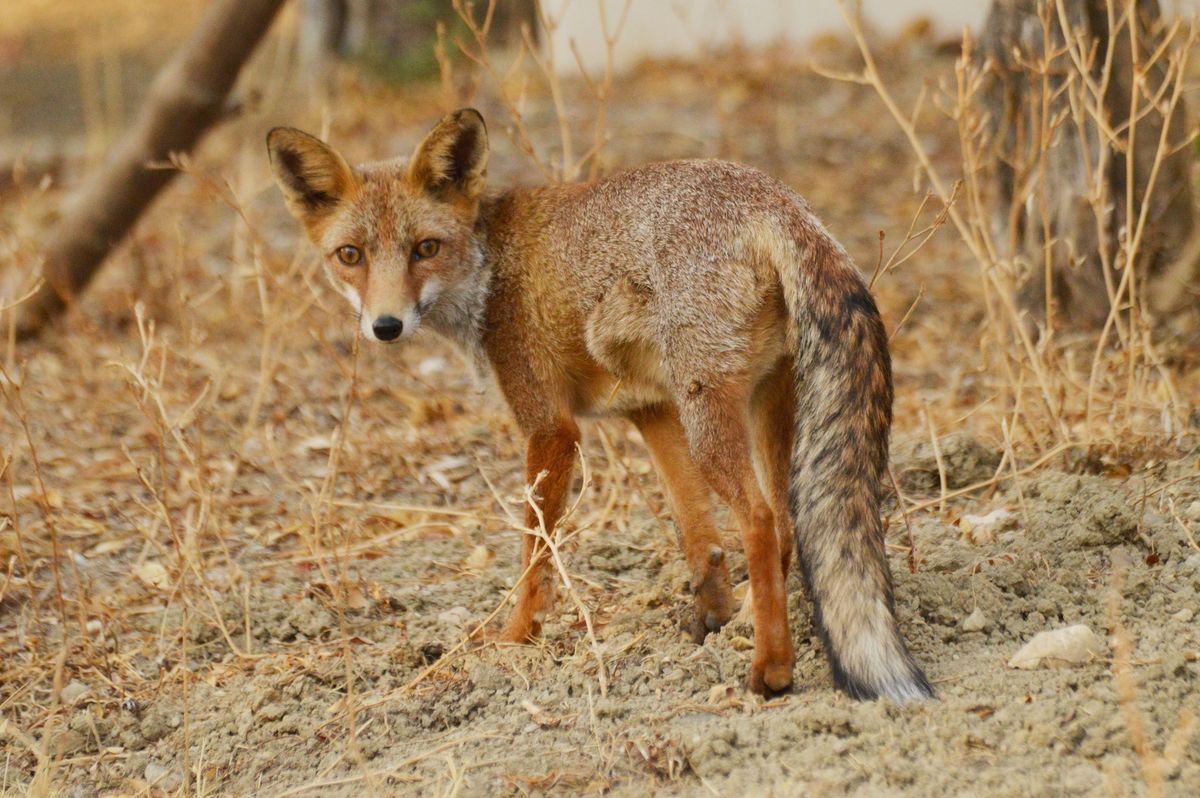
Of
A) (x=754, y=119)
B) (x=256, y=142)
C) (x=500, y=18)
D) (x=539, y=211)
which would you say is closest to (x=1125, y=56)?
(x=539, y=211)

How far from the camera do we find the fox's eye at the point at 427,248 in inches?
190

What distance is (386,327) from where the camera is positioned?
14.9ft

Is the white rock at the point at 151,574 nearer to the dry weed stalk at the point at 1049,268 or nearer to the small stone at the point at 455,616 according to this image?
the small stone at the point at 455,616

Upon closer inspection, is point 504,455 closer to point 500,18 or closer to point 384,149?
point 384,149

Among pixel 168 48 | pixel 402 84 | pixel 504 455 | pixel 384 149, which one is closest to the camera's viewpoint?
pixel 504 455

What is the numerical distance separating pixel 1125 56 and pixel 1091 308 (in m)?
1.25

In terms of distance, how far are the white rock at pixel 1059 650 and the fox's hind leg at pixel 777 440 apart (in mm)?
846

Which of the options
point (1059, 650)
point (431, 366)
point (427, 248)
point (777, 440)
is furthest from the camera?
point (431, 366)

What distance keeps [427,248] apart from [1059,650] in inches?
103

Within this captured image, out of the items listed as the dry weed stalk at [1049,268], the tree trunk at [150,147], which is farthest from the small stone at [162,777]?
the tree trunk at [150,147]

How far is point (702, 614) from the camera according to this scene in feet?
15.0

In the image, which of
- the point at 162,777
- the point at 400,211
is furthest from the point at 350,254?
the point at 162,777

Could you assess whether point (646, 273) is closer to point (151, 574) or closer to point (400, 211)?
point (400, 211)

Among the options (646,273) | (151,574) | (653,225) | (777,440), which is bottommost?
(151,574)
